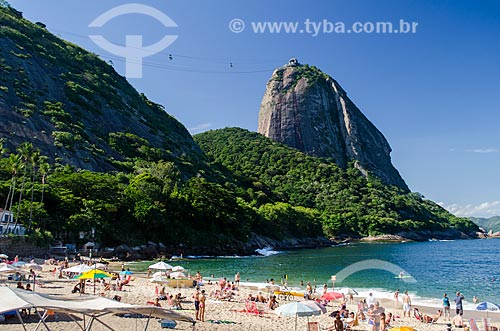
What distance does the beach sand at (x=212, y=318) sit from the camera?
15719mm

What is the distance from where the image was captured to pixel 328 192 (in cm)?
15338

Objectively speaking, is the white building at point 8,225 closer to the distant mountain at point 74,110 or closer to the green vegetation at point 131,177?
the green vegetation at point 131,177

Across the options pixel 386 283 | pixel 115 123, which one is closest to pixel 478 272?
pixel 386 283

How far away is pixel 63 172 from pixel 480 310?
61257 millimetres

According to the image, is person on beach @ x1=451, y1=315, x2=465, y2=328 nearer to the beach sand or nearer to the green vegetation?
the beach sand

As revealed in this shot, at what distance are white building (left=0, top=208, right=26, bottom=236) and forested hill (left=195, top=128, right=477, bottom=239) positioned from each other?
69.5m

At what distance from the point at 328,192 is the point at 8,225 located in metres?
121

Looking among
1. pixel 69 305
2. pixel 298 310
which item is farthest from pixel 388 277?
pixel 69 305

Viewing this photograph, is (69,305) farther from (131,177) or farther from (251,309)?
(131,177)

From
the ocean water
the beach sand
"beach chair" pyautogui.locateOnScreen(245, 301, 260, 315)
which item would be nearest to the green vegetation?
the ocean water

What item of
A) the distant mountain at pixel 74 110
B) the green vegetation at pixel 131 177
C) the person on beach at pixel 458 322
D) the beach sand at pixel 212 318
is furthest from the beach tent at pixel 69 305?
the distant mountain at pixel 74 110

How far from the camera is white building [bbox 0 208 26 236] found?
A: 4528cm

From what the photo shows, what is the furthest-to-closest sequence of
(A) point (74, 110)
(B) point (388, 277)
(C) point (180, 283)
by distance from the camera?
(A) point (74, 110)
(B) point (388, 277)
(C) point (180, 283)

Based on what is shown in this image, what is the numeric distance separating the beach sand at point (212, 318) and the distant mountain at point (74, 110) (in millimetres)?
54026
